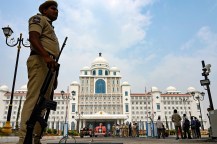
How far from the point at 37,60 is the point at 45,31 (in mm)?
458

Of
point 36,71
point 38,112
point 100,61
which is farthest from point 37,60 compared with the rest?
point 100,61

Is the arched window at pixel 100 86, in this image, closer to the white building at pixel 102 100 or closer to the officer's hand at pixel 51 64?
the white building at pixel 102 100

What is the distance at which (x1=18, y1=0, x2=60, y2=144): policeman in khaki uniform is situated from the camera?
7.89 ft

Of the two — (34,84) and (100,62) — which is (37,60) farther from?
(100,62)

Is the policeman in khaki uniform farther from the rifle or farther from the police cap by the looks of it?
the rifle

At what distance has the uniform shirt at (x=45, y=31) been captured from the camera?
2.61 m

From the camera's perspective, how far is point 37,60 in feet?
8.48

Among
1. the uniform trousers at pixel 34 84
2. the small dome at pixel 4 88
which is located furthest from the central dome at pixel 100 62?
the uniform trousers at pixel 34 84

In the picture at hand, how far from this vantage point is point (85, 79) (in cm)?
7162

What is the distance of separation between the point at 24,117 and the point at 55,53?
3.04ft

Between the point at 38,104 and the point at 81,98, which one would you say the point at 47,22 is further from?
the point at 81,98

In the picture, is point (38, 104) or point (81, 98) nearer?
point (38, 104)

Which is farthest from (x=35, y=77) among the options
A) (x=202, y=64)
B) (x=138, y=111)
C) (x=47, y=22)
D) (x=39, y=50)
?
(x=138, y=111)

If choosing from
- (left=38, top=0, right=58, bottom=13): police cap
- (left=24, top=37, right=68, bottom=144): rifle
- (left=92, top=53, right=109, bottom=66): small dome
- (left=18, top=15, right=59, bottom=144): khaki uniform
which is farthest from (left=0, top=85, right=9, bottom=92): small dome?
(left=24, top=37, right=68, bottom=144): rifle
